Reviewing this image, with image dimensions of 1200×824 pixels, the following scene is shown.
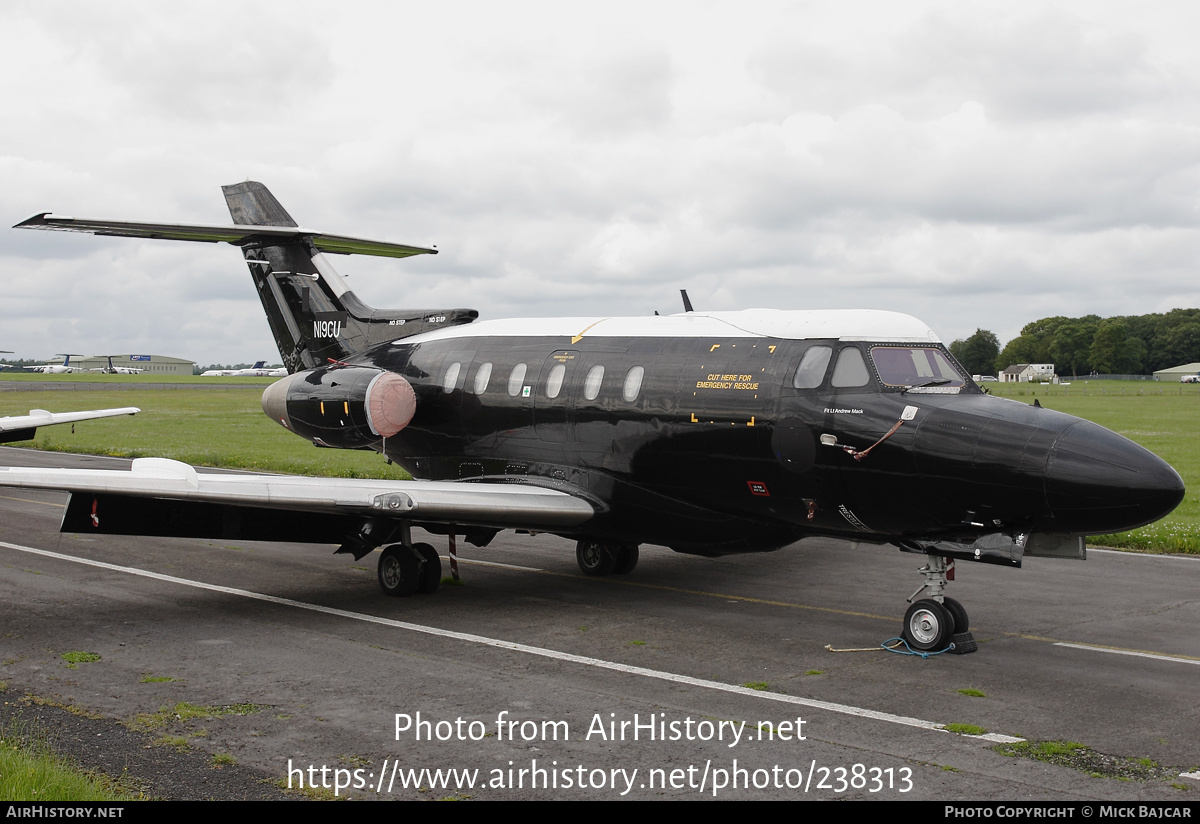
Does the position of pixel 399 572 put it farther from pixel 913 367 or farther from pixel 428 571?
pixel 913 367

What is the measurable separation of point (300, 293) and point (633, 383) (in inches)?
309

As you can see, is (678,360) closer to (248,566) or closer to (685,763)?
(685,763)

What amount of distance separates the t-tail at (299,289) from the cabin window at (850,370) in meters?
8.06

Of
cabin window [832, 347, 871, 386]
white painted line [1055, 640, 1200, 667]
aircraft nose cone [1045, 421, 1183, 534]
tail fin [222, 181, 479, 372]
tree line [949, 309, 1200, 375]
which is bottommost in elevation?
white painted line [1055, 640, 1200, 667]

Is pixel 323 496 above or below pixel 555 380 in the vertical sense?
below

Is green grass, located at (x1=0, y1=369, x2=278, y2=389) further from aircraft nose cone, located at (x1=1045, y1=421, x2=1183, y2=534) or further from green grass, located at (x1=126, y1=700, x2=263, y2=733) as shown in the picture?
aircraft nose cone, located at (x1=1045, y1=421, x2=1183, y2=534)

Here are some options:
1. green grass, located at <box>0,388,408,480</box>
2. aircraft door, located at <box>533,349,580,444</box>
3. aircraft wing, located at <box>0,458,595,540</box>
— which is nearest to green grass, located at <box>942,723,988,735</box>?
aircraft wing, located at <box>0,458,595,540</box>

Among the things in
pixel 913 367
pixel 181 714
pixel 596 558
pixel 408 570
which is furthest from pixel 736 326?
pixel 181 714

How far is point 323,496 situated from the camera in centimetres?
1163

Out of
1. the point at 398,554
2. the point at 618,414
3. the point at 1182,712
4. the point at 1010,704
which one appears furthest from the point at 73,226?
the point at 1182,712

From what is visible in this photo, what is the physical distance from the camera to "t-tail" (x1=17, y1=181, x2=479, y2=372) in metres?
17.0

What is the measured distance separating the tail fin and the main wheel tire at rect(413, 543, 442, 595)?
502cm

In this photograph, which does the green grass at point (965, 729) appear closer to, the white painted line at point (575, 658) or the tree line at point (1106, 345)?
the white painted line at point (575, 658)

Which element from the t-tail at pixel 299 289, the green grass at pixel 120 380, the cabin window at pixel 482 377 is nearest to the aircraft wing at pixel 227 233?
the t-tail at pixel 299 289
